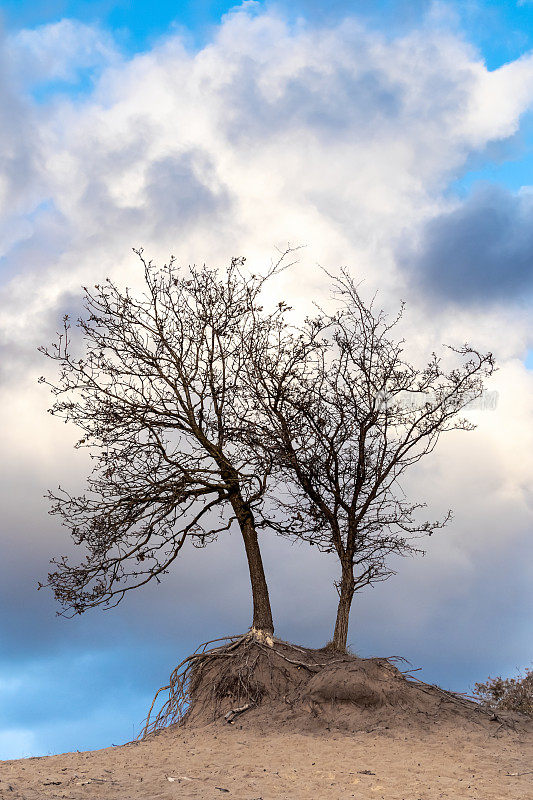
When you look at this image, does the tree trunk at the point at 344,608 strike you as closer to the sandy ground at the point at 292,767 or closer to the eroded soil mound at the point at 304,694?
the eroded soil mound at the point at 304,694

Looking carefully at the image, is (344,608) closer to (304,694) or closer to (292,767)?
(304,694)

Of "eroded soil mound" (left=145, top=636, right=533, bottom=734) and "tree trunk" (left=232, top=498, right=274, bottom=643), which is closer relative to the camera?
"eroded soil mound" (left=145, top=636, right=533, bottom=734)

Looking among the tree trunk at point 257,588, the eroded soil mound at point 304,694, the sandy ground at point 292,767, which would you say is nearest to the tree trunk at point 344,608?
the eroded soil mound at point 304,694

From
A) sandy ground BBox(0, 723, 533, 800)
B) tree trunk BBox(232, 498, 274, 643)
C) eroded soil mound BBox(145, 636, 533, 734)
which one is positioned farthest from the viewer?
tree trunk BBox(232, 498, 274, 643)

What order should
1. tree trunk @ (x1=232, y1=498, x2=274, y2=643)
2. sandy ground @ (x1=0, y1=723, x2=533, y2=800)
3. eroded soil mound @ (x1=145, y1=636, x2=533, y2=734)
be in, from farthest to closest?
tree trunk @ (x1=232, y1=498, x2=274, y2=643), eroded soil mound @ (x1=145, y1=636, x2=533, y2=734), sandy ground @ (x1=0, y1=723, x2=533, y2=800)

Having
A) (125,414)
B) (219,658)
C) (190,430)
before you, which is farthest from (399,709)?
(125,414)

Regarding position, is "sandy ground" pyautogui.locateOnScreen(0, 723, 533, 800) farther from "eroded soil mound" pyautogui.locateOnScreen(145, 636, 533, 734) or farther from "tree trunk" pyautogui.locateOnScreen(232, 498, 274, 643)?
"tree trunk" pyautogui.locateOnScreen(232, 498, 274, 643)

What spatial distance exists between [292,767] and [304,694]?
8.91 ft

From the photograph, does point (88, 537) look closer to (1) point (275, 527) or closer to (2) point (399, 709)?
(1) point (275, 527)

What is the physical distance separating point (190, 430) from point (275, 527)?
2983 millimetres

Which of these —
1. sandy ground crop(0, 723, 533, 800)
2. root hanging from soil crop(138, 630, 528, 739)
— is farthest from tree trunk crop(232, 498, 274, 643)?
sandy ground crop(0, 723, 533, 800)

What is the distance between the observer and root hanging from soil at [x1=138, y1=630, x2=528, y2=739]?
44.4 feet

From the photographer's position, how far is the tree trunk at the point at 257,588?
51.0 ft

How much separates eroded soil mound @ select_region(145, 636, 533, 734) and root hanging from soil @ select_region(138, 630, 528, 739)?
19mm
